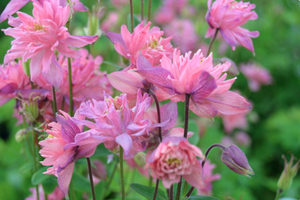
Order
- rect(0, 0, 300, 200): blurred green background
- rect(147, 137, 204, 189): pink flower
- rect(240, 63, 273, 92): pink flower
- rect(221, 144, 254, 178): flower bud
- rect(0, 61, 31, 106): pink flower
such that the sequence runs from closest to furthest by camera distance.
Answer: rect(147, 137, 204, 189): pink flower → rect(221, 144, 254, 178): flower bud → rect(0, 61, 31, 106): pink flower → rect(0, 0, 300, 200): blurred green background → rect(240, 63, 273, 92): pink flower

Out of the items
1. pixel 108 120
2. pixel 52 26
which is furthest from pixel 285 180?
pixel 52 26

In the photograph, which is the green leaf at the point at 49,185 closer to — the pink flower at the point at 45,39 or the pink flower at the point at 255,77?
the pink flower at the point at 45,39

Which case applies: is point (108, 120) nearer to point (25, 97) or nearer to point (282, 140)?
point (25, 97)

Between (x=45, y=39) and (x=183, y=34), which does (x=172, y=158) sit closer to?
(x=45, y=39)

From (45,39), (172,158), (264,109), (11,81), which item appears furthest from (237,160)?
(264,109)

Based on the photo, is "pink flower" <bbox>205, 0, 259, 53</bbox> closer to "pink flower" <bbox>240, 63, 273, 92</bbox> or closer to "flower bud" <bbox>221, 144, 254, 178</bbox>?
"flower bud" <bbox>221, 144, 254, 178</bbox>

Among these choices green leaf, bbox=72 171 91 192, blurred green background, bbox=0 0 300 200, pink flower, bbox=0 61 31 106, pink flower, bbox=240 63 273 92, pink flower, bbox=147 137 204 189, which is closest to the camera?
pink flower, bbox=147 137 204 189

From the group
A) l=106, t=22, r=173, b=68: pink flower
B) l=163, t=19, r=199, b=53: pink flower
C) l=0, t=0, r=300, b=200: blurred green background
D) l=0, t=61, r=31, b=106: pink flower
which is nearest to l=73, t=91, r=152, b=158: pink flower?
l=106, t=22, r=173, b=68: pink flower
